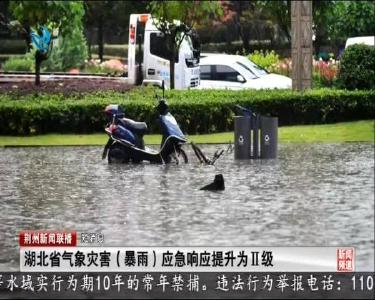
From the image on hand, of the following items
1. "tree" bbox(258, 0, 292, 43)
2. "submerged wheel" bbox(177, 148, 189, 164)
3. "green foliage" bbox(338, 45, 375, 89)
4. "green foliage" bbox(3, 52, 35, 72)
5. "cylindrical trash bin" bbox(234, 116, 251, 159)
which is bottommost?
"submerged wheel" bbox(177, 148, 189, 164)

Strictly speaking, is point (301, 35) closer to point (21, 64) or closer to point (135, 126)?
A: point (135, 126)

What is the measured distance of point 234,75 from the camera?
2192 centimetres

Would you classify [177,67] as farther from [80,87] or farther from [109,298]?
[109,298]

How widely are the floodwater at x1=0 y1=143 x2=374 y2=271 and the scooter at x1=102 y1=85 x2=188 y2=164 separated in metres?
2.81

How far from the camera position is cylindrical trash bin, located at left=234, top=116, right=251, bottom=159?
18.3 ft

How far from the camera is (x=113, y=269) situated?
3846mm

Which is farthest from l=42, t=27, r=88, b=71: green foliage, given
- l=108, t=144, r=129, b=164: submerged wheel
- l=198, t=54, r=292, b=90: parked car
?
l=108, t=144, r=129, b=164: submerged wheel

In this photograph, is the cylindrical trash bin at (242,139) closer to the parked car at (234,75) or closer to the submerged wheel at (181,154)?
the submerged wheel at (181,154)

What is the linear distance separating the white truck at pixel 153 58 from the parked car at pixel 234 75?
320mm

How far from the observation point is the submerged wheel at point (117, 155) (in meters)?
10.2

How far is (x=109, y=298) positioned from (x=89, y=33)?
40.4 m

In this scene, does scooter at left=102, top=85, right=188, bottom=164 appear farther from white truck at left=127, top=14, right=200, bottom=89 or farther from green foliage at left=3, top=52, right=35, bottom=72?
green foliage at left=3, top=52, right=35, bottom=72

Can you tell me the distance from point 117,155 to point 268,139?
5.27m
